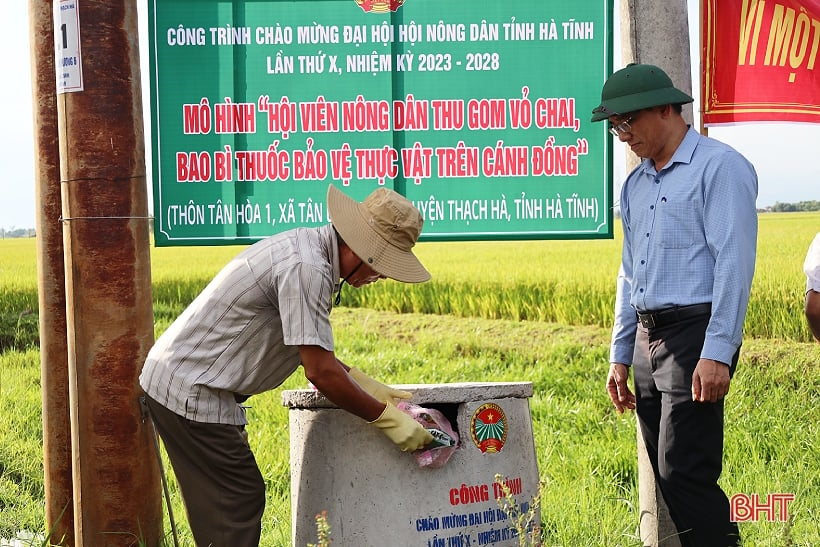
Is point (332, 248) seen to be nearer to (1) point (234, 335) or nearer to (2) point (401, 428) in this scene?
(1) point (234, 335)

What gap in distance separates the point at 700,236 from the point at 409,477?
118 cm

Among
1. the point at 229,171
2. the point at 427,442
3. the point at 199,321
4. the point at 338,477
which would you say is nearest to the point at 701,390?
the point at 427,442

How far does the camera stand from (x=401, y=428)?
285cm

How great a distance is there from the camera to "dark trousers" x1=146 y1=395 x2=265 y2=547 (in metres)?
2.95

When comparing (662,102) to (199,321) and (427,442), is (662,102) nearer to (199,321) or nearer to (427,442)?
(427,442)

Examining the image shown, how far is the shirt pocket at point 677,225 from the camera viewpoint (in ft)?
9.68

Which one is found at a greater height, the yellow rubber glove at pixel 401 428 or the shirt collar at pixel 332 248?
the shirt collar at pixel 332 248

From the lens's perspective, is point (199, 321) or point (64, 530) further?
point (64, 530)

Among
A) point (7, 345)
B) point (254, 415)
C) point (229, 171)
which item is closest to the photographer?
point (229, 171)

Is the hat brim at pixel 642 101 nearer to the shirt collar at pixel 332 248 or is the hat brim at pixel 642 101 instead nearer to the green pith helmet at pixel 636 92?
the green pith helmet at pixel 636 92

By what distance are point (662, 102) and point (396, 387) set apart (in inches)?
49.4

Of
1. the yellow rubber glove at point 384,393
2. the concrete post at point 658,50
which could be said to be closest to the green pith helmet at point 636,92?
the concrete post at point 658,50

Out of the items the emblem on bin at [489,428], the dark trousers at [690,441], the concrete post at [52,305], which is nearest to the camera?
the dark trousers at [690,441]

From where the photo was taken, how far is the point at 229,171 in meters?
4.03
